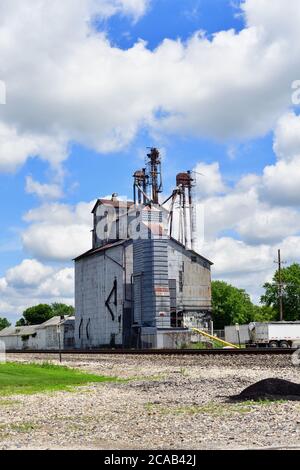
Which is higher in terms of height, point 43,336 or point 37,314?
point 37,314

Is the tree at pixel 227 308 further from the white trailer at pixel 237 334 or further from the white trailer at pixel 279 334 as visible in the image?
the white trailer at pixel 279 334

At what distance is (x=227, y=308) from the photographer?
12675cm

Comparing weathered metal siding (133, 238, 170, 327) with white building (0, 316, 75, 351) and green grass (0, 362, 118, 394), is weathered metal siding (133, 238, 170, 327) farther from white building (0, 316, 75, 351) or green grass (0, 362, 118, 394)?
green grass (0, 362, 118, 394)

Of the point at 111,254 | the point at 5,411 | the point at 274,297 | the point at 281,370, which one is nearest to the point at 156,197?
the point at 111,254

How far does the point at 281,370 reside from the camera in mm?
25375

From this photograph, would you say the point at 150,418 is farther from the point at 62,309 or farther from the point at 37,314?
the point at 62,309

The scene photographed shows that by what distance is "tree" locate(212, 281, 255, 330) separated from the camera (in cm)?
12612

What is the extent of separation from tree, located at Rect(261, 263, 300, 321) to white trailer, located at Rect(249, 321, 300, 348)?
178 ft

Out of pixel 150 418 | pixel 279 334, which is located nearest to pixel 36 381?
pixel 150 418

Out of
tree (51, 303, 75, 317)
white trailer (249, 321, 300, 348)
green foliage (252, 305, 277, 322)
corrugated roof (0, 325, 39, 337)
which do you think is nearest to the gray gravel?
white trailer (249, 321, 300, 348)

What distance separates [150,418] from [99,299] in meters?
67.5
